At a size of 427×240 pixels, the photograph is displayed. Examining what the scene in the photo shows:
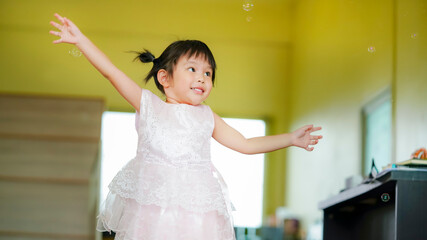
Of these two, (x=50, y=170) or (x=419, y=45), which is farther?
(x=50, y=170)

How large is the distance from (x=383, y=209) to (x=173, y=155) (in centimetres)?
71

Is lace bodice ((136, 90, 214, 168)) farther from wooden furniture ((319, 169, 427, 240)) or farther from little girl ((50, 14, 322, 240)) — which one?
wooden furniture ((319, 169, 427, 240))

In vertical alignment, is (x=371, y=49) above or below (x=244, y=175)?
above

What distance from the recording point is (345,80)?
3.59 metres

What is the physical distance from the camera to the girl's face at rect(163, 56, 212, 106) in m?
1.43

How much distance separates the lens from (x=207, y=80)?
145 centimetres

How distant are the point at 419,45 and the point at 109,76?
56.8 inches

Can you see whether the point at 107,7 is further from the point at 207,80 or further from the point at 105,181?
the point at 207,80

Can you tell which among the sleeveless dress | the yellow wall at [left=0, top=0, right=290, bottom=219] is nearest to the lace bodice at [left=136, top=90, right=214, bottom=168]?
the sleeveless dress

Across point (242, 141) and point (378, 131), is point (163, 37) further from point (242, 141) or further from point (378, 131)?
point (242, 141)

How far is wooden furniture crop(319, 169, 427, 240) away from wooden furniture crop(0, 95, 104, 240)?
56.6 inches

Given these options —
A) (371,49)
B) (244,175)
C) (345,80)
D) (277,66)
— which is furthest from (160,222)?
(277,66)

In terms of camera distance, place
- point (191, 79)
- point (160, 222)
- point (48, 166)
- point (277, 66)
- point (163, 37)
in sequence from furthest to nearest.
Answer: point (277, 66)
point (163, 37)
point (48, 166)
point (191, 79)
point (160, 222)

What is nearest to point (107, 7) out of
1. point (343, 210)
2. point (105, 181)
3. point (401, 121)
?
point (105, 181)
